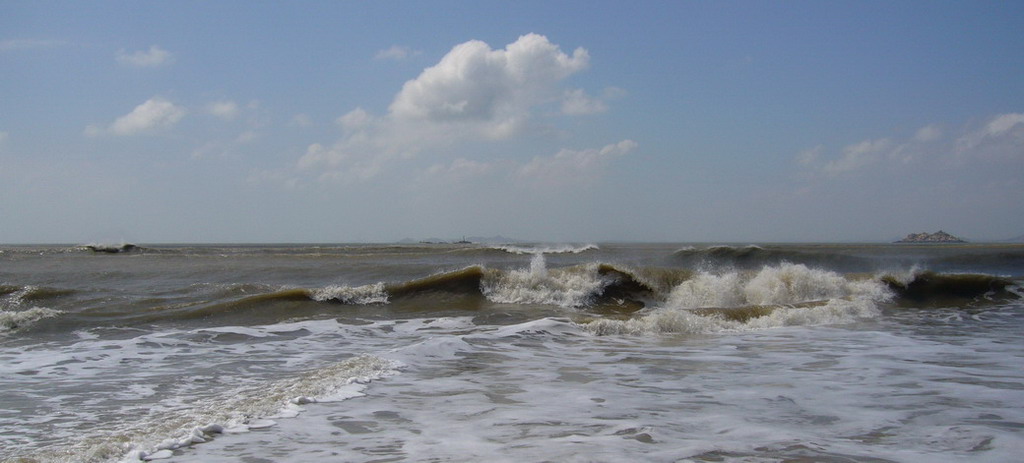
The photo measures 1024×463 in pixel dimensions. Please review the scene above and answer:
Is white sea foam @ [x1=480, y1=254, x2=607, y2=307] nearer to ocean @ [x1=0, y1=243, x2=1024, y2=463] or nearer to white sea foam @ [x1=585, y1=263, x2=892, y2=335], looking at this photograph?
ocean @ [x1=0, y1=243, x2=1024, y2=463]

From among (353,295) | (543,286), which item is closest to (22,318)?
(353,295)

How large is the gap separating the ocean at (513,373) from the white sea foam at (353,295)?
55 mm

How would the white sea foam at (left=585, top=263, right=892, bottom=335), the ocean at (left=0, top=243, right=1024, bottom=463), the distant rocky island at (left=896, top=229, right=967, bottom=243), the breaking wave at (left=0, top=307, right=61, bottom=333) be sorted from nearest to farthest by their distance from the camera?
1. the ocean at (left=0, top=243, right=1024, bottom=463)
2. the breaking wave at (left=0, top=307, right=61, bottom=333)
3. the white sea foam at (left=585, top=263, right=892, bottom=335)
4. the distant rocky island at (left=896, top=229, right=967, bottom=243)

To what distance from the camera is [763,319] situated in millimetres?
11336

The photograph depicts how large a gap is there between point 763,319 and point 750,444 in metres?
7.86

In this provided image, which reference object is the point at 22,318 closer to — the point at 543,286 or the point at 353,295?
the point at 353,295

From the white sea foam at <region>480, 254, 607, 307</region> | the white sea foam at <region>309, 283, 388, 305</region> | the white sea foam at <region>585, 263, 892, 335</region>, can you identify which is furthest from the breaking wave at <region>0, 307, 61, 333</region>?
the white sea foam at <region>585, 263, 892, 335</region>

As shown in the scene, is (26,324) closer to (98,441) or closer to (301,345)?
(301,345)

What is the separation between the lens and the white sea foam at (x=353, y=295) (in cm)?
1400

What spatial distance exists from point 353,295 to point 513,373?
8370 millimetres

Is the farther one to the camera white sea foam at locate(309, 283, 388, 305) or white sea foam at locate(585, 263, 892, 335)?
white sea foam at locate(309, 283, 388, 305)

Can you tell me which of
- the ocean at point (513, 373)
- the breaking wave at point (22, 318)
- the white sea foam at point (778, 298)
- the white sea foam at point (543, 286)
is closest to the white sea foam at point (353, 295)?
the ocean at point (513, 373)

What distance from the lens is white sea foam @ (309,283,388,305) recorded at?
1400cm

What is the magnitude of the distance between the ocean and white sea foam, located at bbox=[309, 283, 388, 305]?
0.06 m
